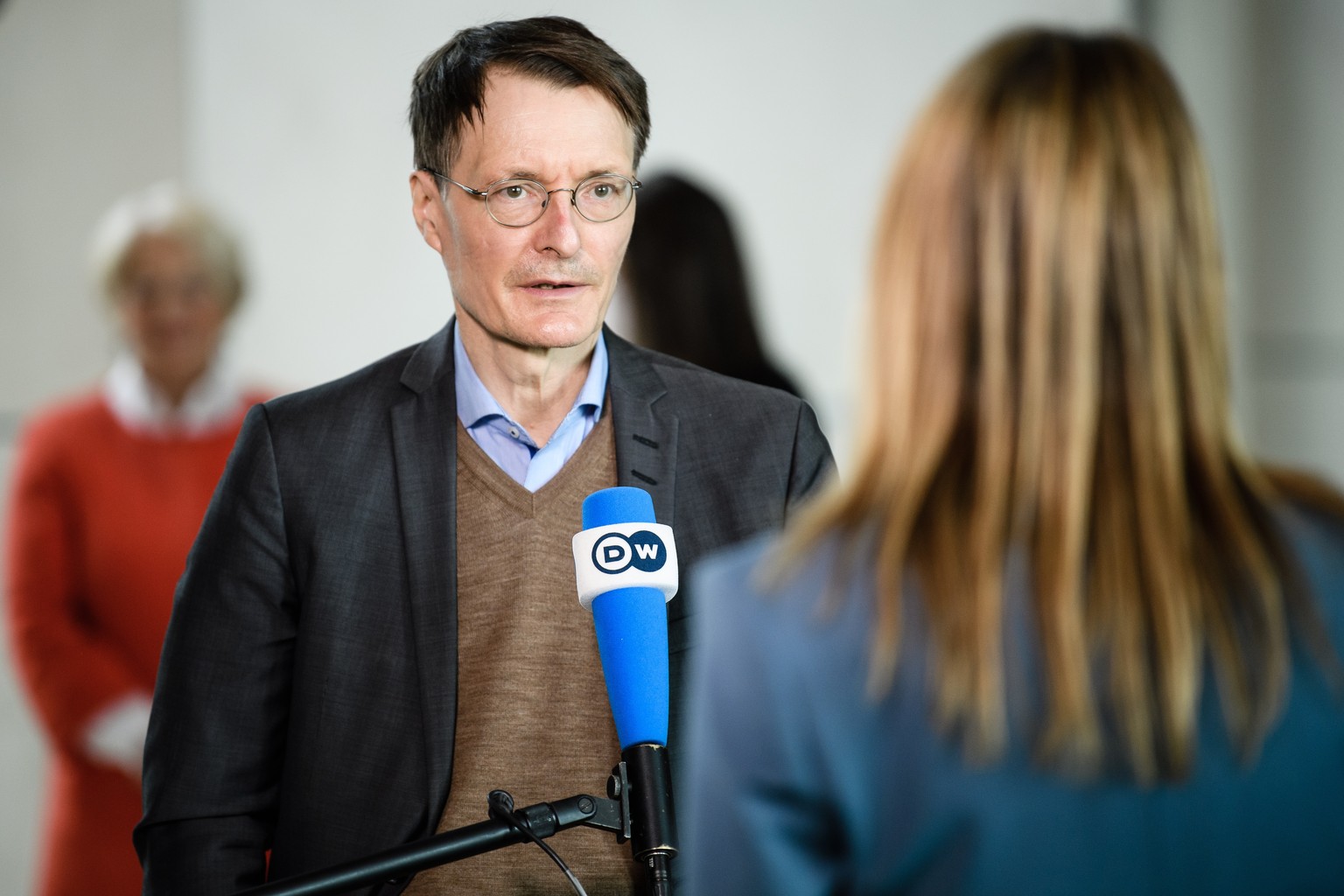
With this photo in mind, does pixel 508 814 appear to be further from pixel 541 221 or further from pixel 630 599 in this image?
pixel 541 221

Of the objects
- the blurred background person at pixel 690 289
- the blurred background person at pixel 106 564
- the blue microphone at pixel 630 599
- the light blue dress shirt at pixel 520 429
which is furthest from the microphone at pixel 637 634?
the blurred background person at pixel 106 564

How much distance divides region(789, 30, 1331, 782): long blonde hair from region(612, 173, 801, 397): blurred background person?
1556mm

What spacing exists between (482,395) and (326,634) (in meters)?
0.29

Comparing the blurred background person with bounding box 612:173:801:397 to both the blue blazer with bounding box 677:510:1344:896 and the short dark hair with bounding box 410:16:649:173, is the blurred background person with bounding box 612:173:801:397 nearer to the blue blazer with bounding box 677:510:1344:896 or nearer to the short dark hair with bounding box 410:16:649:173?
the short dark hair with bounding box 410:16:649:173

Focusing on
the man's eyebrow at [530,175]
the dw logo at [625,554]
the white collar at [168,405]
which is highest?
the man's eyebrow at [530,175]

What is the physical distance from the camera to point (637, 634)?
109 cm

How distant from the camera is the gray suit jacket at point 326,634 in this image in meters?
1.33

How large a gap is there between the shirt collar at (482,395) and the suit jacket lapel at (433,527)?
0.4 inches

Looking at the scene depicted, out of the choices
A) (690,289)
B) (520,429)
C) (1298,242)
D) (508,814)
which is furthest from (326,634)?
(1298,242)

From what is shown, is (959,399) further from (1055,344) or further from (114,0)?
(114,0)

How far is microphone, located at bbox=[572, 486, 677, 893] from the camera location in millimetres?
1043

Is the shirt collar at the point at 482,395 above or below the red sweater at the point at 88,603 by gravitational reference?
above

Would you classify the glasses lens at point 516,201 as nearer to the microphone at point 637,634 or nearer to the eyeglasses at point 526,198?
the eyeglasses at point 526,198

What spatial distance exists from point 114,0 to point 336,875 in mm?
3207
